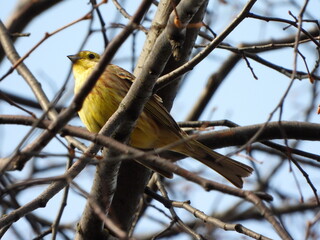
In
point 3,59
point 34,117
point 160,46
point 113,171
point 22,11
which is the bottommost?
point 34,117

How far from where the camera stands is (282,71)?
15.8ft

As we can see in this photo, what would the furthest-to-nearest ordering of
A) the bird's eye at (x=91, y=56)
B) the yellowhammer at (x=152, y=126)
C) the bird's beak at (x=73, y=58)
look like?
the bird's eye at (x=91, y=56)
the bird's beak at (x=73, y=58)
the yellowhammer at (x=152, y=126)

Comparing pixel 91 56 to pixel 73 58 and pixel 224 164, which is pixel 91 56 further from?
pixel 224 164

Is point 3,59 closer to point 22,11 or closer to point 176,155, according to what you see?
point 22,11

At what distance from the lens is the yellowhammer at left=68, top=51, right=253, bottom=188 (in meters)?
4.68

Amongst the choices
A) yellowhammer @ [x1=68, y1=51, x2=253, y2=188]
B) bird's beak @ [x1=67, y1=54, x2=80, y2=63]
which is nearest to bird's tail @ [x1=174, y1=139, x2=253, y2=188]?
yellowhammer @ [x1=68, y1=51, x2=253, y2=188]

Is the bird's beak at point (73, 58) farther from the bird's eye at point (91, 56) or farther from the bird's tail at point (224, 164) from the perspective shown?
the bird's tail at point (224, 164)

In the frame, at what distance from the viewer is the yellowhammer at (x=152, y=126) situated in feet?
15.3

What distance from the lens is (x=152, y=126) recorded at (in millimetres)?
4789

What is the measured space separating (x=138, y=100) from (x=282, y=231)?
1266 mm

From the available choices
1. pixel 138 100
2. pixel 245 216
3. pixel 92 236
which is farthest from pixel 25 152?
pixel 245 216

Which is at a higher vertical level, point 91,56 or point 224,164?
point 91,56

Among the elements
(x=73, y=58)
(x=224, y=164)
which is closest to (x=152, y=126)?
(x=224, y=164)

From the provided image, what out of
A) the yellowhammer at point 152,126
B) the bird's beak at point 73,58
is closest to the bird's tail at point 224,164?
the yellowhammer at point 152,126
